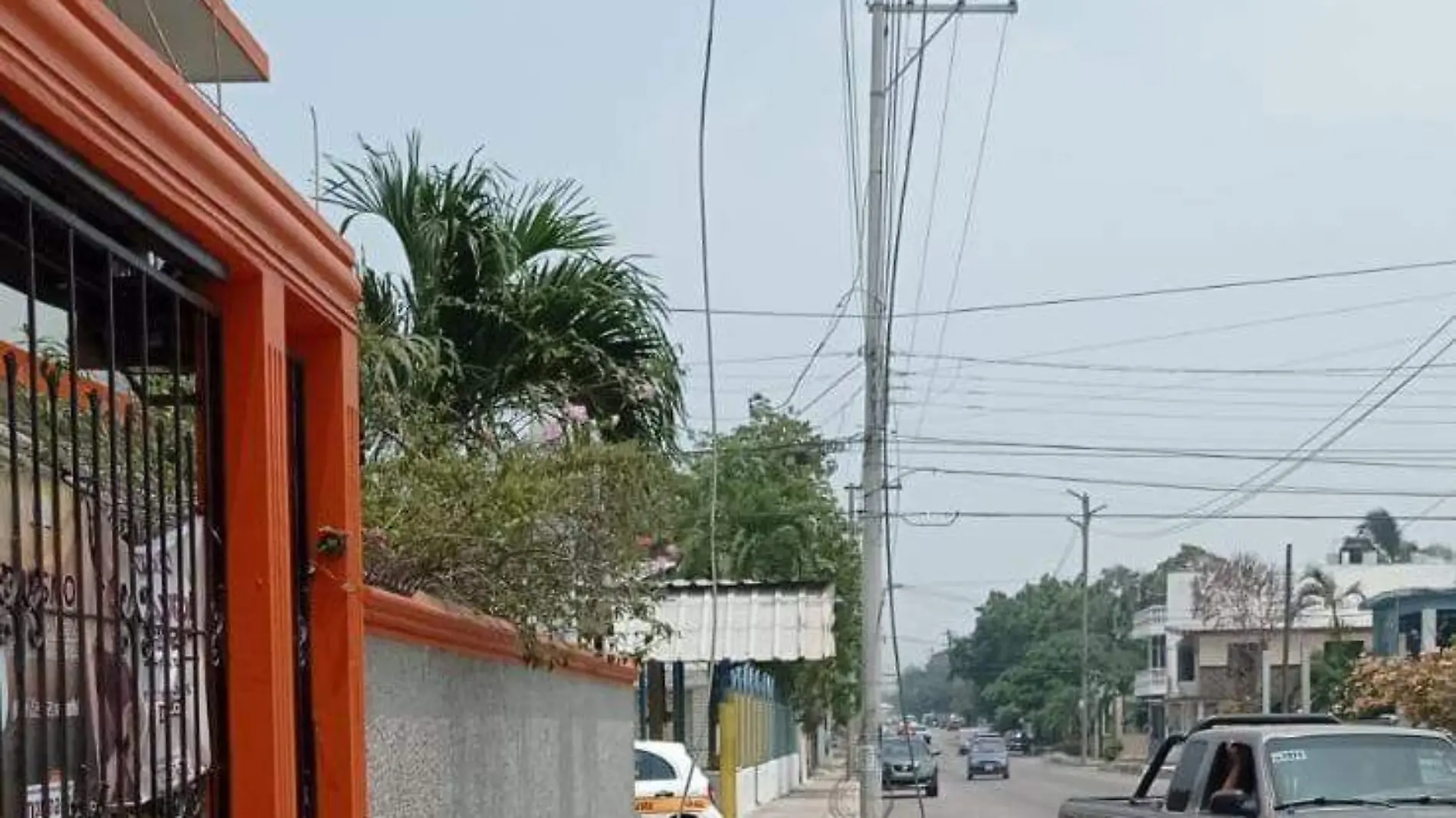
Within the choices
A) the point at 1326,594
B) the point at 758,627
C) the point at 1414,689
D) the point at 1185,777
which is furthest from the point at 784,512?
the point at 1185,777

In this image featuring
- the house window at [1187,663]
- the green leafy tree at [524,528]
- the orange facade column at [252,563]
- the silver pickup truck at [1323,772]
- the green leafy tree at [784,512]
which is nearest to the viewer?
the orange facade column at [252,563]

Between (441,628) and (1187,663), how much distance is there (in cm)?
7962

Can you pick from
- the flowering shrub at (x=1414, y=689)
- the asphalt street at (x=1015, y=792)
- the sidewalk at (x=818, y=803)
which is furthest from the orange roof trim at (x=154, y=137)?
the sidewalk at (x=818, y=803)

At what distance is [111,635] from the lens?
4398 mm

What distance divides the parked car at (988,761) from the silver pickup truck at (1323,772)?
5402 cm

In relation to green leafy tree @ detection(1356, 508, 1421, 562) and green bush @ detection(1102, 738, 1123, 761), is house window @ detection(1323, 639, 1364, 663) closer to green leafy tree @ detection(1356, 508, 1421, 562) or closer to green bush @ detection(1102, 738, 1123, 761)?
green bush @ detection(1102, 738, 1123, 761)

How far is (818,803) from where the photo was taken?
1721 inches

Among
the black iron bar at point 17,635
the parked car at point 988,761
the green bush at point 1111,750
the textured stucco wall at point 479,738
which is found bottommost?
the green bush at point 1111,750

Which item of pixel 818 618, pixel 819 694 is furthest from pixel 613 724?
pixel 819 694

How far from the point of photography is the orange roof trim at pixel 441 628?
6547 mm

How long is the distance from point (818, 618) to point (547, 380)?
16.5 meters

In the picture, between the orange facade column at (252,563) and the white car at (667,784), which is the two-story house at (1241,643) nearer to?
the white car at (667,784)

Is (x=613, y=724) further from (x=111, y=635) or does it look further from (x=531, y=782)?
(x=111, y=635)

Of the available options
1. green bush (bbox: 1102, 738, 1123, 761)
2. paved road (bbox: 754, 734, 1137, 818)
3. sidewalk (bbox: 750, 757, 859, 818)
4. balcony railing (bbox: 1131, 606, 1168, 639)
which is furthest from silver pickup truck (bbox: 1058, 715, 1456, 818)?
balcony railing (bbox: 1131, 606, 1168, 639)
